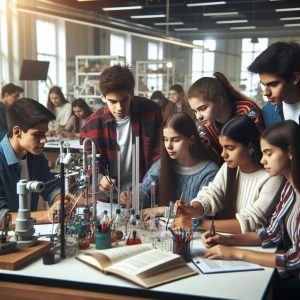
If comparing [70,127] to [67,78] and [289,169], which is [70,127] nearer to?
[67,78]

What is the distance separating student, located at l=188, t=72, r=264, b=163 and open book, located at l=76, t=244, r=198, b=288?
84cm

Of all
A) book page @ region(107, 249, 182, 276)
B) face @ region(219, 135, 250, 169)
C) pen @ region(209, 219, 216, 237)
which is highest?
face @ region(219, 135, 250, 169)

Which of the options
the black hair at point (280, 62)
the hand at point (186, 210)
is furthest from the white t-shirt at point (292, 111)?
the hand at point (186, 210)

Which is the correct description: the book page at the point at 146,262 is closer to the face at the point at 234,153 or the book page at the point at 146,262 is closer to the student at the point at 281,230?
the student at the point at 281,230

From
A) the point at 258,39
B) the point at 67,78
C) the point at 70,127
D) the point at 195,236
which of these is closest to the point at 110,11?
the point at 67,78

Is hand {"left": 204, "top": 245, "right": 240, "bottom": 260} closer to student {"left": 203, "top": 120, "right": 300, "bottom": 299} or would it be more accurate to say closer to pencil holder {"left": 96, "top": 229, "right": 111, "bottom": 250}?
student {"left": 203, "top": 120, "right": 300, "bottom": 299}

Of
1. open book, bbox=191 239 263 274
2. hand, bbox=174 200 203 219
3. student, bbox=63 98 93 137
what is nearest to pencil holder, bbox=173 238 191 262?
open book, bbox=191 239 263 274

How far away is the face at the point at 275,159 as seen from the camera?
1.56 metres

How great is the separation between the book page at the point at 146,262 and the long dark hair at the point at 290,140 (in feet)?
1.78

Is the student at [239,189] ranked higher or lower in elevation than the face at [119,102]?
lower

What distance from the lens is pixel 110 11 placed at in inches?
309

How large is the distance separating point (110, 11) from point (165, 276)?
23.8 ft

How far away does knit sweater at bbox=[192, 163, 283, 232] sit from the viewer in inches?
67.5

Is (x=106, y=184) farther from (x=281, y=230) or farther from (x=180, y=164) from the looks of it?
(x=281, y=230)
